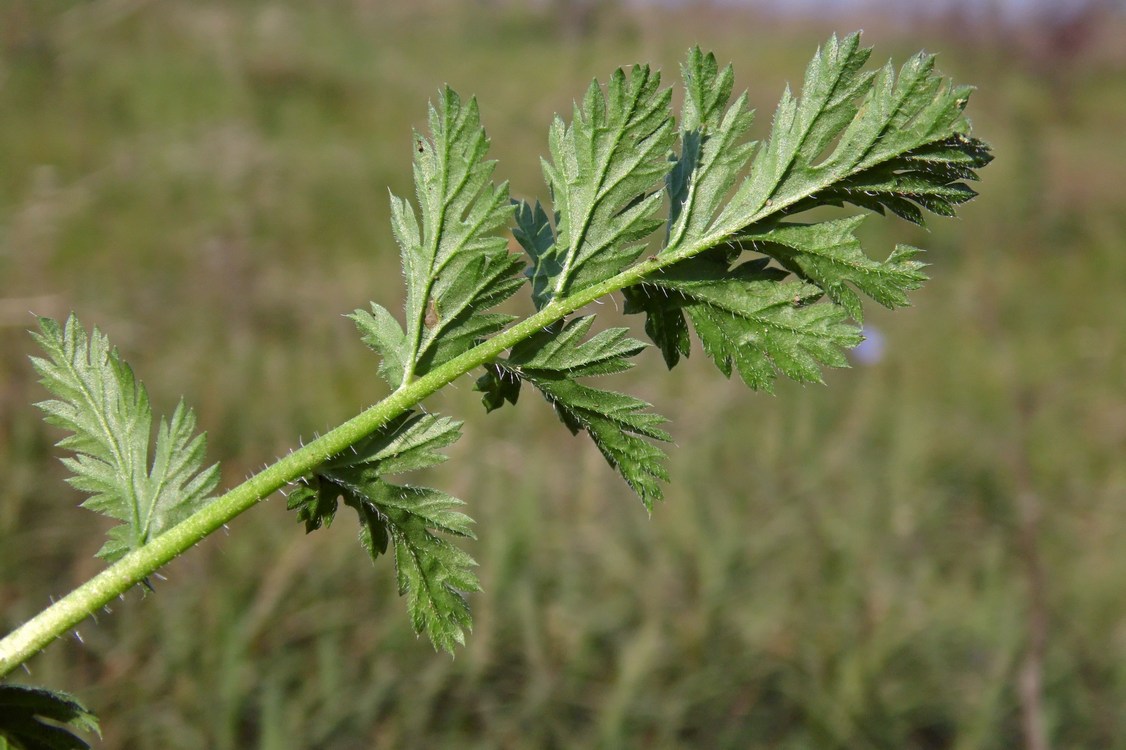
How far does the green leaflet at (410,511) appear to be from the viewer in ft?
1.90

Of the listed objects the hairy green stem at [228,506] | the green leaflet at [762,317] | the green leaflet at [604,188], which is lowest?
the green leaflet at [762,317]

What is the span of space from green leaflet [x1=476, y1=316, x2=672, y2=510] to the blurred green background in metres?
1.34

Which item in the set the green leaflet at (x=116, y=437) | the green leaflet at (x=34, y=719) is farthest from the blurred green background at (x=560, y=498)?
the green leaflet at (x=34, y=719)

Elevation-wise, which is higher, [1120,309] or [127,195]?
→ [127,195]

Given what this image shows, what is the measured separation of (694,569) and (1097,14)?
1187 centimetres

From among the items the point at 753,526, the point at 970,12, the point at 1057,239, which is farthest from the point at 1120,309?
the point at 753,526

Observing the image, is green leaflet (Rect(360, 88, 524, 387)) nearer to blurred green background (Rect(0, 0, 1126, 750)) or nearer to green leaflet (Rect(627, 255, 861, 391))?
green leaflet (Rect(627, 255, 861, 391))

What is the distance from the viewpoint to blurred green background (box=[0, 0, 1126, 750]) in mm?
2566

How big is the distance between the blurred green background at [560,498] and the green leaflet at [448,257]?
1.33 metres

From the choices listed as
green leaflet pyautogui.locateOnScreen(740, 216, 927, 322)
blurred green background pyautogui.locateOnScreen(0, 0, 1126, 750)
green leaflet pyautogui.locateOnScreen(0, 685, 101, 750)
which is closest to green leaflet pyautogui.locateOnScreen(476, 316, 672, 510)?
green leaflet pyautogui.locateOnScreen(740, 216, 927, 322)

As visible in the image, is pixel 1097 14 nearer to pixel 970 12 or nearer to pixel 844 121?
pixel 970 12

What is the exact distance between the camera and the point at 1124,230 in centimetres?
905

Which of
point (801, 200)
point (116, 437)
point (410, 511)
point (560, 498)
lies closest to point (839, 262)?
point (801, 200)

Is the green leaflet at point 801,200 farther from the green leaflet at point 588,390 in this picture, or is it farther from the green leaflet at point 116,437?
the green leaflet at point 116,437
